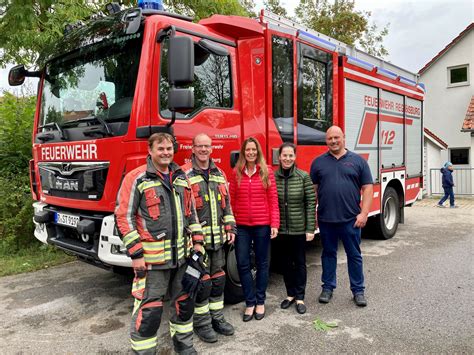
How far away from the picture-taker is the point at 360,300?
13.4ft

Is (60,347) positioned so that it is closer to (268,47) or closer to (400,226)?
(268,47)

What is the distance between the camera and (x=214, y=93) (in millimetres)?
3910

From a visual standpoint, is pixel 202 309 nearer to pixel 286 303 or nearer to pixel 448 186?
pixel 286 303

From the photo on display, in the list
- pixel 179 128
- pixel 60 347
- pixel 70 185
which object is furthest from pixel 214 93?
pixel 60 347

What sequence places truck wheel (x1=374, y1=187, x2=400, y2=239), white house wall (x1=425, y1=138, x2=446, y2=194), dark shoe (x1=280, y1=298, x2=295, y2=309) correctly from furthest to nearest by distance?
white house wall (x1=425, y1=138, x2=446, y2=194) < truck wheel (x1=374, y1=187, x2=400, y2=239) < dark shoe (x1=280, y1=298, x2=295, y2=309)

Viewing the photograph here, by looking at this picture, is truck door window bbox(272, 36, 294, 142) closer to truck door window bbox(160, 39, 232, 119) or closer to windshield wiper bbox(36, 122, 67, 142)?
truck door window bbox(160, 39, 232, 119)

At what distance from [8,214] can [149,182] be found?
4.58m

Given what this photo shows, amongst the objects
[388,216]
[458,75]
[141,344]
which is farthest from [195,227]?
[458,75]

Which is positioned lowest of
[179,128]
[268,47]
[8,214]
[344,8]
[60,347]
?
[60,347]

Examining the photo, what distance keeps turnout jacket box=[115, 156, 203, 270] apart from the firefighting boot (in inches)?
33.9

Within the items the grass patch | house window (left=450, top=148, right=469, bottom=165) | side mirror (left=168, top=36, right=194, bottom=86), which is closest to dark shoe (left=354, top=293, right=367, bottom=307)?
side mirror (left=168, top=36, right=194, bottom=86)

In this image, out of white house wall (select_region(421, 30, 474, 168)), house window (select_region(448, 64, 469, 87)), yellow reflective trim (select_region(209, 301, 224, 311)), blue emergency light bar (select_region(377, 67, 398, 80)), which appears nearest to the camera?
yellow reflective trim (select_region(209, 301, 224, 311))

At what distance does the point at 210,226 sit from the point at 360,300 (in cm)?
182

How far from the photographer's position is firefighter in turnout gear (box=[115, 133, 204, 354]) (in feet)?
9.20
